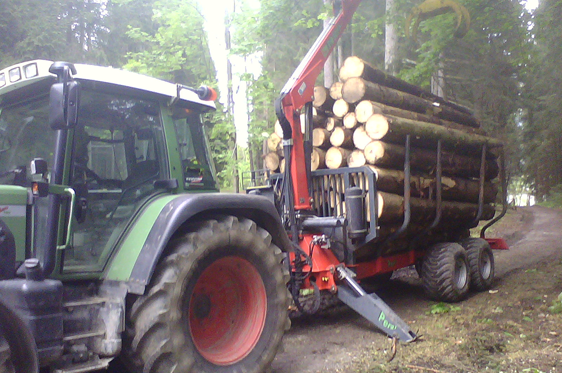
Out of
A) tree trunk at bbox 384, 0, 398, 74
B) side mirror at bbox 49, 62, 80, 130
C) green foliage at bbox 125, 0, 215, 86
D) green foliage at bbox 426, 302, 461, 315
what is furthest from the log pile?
green foliage at bbox 125, 0, 215, 86

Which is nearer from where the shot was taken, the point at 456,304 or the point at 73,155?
the point at 73,155

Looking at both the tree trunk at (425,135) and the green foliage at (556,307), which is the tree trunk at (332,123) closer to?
the tree trunk at (425,135)

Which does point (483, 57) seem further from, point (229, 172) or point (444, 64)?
point (229, 172)

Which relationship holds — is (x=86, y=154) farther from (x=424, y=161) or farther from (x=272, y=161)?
(x=424, y=161)

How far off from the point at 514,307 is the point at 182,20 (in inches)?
424

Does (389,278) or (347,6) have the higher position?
(347,6)

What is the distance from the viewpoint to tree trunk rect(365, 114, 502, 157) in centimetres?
611

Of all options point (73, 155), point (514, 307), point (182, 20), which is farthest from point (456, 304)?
point (182, 20)

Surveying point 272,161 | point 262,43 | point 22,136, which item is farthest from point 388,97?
point 262,43

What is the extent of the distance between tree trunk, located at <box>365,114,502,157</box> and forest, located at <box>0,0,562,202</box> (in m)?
3.09

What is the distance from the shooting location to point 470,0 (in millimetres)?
10531

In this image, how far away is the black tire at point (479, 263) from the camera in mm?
7316

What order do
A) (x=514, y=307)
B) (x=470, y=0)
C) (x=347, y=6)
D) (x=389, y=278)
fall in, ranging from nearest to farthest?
(x=514, y=307) → (x=347, y=6) → (x=389, y=278) → (x=470, y=0)

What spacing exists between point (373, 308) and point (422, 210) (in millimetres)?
2118
